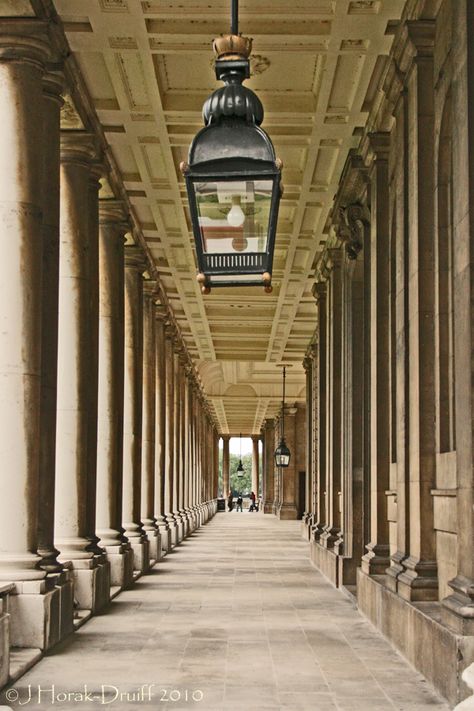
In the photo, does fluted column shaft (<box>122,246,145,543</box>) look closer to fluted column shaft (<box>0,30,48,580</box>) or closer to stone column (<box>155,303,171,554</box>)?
stone column (<box>155,303,171,554</box>)

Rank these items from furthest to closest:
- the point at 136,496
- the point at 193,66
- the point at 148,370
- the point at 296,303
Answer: the point at 296,303 → the point at 148,370 → the point at 136,496 → the point at 193,66

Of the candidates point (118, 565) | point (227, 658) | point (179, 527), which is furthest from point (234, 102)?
point (179, 527)

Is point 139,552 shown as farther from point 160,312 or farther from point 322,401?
point 160,312

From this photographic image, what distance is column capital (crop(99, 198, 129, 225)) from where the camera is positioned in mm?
23016

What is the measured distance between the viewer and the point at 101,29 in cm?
1650

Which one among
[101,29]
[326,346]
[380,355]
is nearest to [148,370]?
[326,346]

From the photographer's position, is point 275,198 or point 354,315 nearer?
point 275,198

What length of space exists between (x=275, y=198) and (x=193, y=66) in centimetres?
1224

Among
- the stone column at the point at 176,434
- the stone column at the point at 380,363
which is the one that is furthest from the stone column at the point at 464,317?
the stone column at the point at 176,434

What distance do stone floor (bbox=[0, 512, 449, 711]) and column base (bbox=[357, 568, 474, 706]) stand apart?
0.20m

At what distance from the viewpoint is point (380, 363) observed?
62.1ft

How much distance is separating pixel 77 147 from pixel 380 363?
624 cm

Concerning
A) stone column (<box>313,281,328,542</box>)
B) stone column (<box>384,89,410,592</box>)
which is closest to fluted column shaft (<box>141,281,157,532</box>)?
stone column (<box>313,281,328,542</box>)

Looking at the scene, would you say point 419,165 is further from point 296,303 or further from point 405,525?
point 296,303
